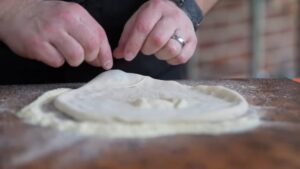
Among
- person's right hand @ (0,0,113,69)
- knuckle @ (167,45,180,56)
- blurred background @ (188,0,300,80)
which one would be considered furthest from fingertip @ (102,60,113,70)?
blurred background @ (188,0,300,80)

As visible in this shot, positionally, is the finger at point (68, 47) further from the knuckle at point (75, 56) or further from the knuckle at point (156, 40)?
the knuckle at point (156, 40)

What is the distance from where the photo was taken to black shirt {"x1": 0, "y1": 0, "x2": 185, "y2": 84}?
38.7 inches

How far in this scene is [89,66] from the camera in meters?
1.00

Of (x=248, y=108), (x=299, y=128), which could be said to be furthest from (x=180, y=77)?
(x=299, y=128)

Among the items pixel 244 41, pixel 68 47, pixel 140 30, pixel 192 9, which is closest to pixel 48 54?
pixel 68 47

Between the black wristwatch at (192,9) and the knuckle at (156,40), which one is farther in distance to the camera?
the black wristwatch at (192,9)

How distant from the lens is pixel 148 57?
3.34 feet

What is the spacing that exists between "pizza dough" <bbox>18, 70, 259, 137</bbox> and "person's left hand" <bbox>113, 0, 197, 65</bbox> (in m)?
0.09

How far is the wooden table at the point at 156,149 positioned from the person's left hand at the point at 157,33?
251 millimetres

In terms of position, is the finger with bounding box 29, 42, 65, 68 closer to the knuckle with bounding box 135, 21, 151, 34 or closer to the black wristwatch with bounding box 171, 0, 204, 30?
the knuckle with bounding box 135, 21, 151, 34

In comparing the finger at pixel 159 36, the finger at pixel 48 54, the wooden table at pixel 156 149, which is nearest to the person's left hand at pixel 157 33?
the finger at pixel 159 36

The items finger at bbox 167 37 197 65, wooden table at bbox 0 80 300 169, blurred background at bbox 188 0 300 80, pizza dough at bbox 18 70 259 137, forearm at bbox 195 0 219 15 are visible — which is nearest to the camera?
wooden table at bbox 0 80 300 169

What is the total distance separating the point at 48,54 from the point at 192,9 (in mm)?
321

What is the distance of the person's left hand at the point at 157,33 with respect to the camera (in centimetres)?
87
